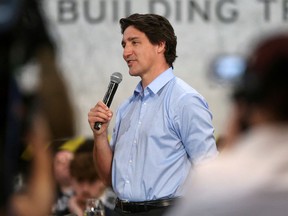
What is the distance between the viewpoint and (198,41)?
5.93 m

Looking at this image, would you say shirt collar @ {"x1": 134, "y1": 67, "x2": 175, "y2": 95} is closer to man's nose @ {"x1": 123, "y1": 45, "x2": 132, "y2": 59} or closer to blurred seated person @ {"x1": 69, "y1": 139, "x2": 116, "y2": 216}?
man's nose @ {"x1": 123, "y1": 45, "x2": 132, "y2": 59}

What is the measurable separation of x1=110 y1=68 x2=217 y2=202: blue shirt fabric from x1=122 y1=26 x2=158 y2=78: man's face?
0.08 meters

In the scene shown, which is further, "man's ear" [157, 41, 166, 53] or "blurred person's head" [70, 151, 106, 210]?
"blurred person's head" [70, 151, 106, 210]

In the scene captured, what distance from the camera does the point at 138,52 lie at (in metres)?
3.60

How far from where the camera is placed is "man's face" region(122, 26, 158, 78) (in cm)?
356

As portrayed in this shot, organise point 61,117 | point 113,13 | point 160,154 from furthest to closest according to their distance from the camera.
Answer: point 113,13, point 160,154, point 61,117

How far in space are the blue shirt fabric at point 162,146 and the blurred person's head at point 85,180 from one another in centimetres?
116

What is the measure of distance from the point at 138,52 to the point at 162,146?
0.41m

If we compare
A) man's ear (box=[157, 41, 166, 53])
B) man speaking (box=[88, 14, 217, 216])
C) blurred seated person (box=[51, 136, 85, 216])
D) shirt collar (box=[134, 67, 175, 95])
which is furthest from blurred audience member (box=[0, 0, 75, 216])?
blurred seated person (box=[51, 136, 85, 216])

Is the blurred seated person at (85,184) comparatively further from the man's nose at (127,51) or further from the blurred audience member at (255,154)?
the blurred audience member at (255,154)

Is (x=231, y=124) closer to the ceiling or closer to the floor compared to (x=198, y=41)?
closer to the floor

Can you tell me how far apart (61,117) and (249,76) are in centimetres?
25

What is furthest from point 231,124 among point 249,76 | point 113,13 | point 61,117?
point 113,13

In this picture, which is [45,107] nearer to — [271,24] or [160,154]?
[160,154]
